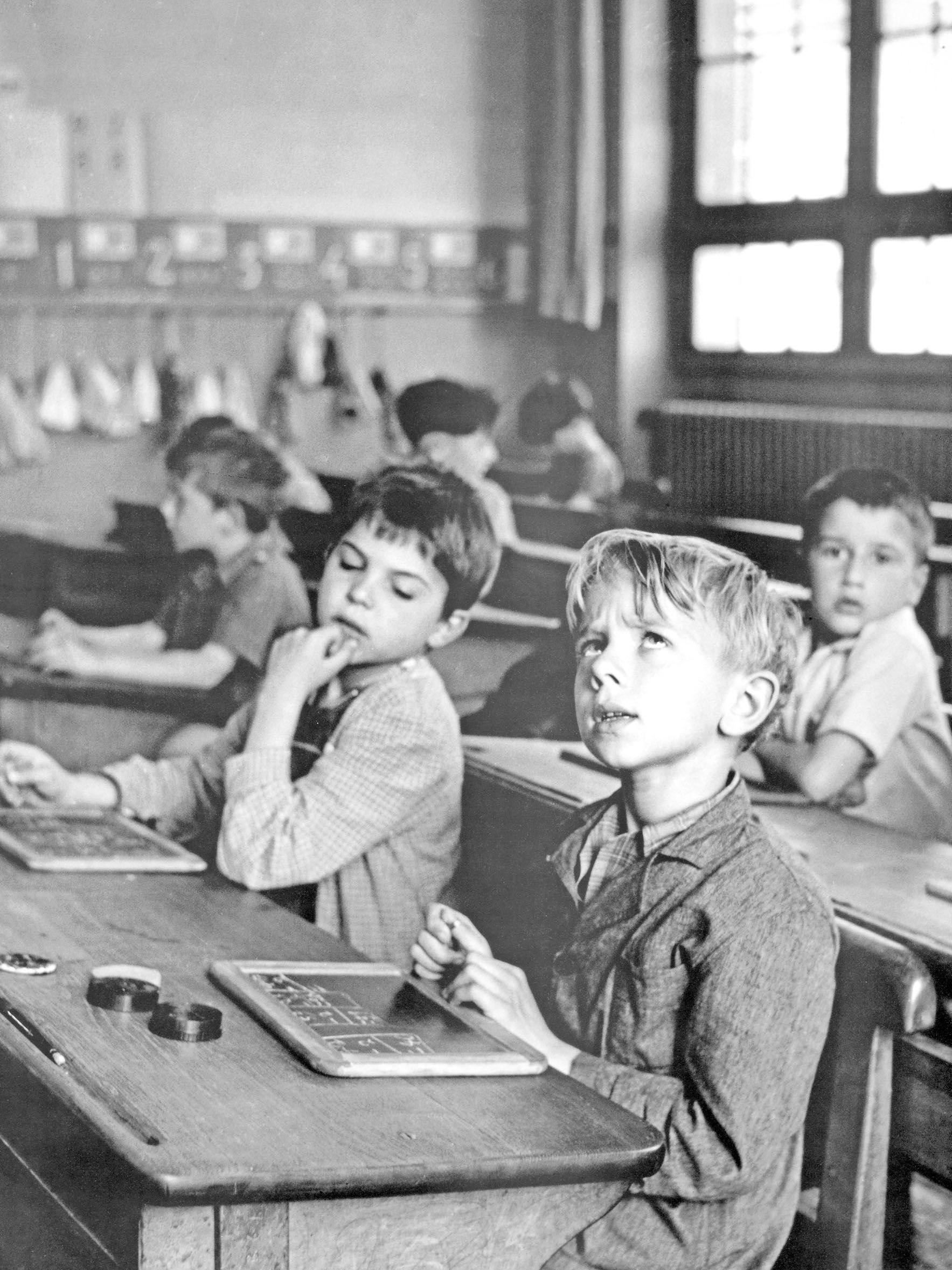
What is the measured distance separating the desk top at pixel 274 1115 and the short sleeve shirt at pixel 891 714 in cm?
102

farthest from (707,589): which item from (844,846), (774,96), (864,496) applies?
(774,96)

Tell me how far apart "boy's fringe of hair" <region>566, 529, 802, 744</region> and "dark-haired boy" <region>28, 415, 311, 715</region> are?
174cm

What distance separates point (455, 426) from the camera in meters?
4.64

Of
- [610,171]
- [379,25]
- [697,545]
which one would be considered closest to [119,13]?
[379,25]

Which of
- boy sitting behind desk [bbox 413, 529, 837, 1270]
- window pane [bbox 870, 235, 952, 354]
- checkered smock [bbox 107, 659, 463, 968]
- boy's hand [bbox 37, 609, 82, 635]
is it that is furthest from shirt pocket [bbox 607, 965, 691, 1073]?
window pane [bbox 870, 235, 952, 354]

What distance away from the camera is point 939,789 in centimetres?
225

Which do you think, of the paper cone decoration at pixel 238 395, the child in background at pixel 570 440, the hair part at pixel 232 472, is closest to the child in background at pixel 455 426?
the child in background at pixel 570 440

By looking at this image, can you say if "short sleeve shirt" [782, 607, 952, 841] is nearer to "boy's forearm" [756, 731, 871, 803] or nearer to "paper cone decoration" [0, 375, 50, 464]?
Result: "boy's forearm" [756, 731, 871, 803]

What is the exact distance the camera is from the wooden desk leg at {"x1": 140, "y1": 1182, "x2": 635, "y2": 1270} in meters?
1.09

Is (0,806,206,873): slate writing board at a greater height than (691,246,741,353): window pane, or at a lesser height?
lesser

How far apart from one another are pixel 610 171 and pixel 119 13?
62.1 inches

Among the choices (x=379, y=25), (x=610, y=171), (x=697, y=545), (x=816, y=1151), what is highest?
(x=379, y=25)

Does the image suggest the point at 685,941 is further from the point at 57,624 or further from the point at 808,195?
the point at 808,195

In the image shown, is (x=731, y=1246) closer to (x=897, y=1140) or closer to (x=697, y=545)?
(x=897, y=1140)
